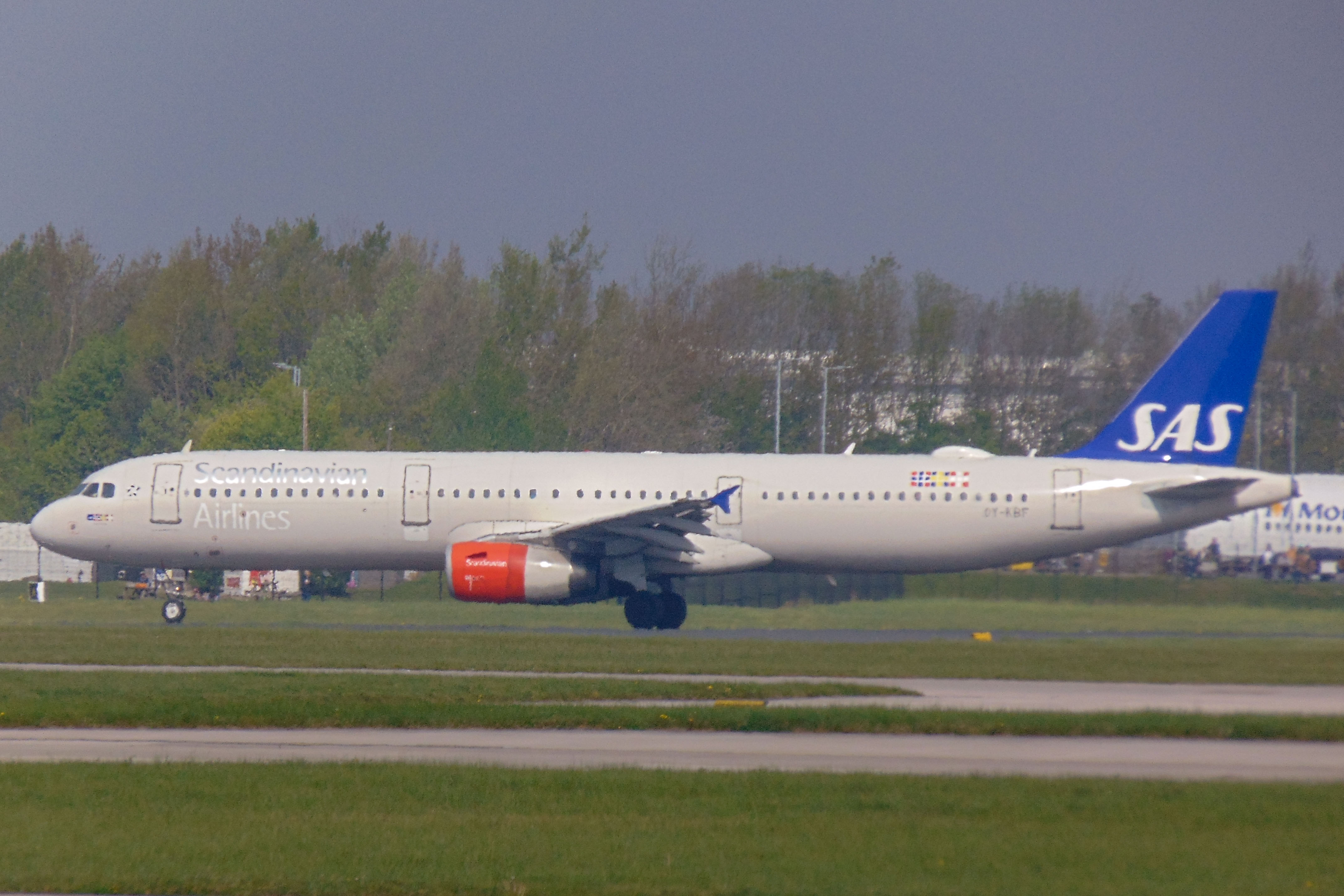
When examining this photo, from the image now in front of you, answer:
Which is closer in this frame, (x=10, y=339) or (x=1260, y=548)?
(x=1260, y=548)

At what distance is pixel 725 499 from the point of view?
3241cm

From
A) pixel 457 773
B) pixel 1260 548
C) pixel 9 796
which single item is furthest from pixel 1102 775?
pixel 1260 548

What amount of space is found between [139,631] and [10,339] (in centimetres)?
6374

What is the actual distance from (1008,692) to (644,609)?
1349cm

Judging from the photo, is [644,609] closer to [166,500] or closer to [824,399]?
[166,500]

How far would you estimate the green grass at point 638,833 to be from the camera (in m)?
9.79

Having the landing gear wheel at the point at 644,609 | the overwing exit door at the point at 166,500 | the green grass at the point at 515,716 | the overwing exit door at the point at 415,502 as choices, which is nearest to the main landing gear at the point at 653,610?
the landing gear wheel at the point at 644,609

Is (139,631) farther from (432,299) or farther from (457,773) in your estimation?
(432,299)

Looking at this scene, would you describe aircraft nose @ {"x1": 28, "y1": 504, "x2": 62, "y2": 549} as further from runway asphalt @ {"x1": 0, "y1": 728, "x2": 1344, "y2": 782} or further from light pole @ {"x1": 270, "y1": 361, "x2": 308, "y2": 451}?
runway asphalt @ {"x1": 0, "y1": 728, "x2": 1344, "y2": 782}

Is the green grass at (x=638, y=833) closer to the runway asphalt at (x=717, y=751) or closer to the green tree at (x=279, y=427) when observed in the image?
the runway asphalt at (x=717, y=751)

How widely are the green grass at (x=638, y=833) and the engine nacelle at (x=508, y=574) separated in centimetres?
1710

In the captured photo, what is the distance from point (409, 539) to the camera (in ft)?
109

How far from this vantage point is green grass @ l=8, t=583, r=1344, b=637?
1336 inches

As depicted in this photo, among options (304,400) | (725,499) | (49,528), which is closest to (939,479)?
(725,499)
